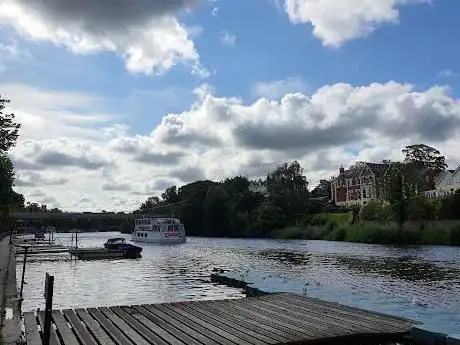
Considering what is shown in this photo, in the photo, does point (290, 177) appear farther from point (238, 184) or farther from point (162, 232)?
point (162, 232)

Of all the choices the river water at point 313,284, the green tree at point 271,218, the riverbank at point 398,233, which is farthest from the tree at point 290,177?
the river water at point 313,284

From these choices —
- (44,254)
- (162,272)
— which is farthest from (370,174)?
(162,272)

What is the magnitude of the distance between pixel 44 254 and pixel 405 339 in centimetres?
5976

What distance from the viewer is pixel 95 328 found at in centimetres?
1420

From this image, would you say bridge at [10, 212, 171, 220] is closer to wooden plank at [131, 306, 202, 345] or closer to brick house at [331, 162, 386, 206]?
brick house at [331, 162, 386, 206]

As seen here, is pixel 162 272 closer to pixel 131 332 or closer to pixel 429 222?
pixel 131 332

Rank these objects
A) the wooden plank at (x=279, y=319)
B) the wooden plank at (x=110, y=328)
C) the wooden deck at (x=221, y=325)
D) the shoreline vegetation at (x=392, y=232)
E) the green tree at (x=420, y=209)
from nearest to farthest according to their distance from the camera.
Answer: the wooden plank at (x=110, y=328) → the wooden deck at (x=221, y=325) → the wooden plank at (x=279, y=319) → the shoreline vegetation at (x=392, y=232) → the green tree at (x=420, y=209)

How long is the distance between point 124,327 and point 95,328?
30.2 inches

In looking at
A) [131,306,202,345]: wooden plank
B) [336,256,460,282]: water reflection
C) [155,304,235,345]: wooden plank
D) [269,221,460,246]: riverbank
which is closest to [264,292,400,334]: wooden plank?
[155,304,235,345]: wooden plank

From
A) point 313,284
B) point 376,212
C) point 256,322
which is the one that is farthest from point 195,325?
point 376,212

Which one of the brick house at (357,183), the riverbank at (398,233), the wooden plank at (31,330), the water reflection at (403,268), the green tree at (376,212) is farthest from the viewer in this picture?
the brick house at (357,183)

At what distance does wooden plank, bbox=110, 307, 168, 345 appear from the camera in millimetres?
12670

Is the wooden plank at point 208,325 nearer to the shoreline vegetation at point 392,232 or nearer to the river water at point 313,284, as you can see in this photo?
the river water at point 313,284

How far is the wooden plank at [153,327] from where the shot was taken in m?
12.6
